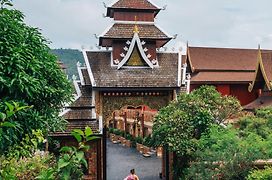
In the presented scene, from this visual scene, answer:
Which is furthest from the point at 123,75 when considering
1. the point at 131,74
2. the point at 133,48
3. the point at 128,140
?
the point at 128,140

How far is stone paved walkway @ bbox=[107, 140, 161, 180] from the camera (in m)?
17.4

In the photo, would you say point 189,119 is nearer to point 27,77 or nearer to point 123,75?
point 123,75

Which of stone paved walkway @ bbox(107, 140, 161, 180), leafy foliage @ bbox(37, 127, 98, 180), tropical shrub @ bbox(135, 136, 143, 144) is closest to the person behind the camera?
leafy foliage @ bbox(37, 127, 98, 180)

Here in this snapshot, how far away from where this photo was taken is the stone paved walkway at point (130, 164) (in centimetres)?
1741

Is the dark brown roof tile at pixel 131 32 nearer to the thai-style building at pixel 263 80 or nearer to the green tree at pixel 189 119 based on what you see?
the green tree at pixel 189 119

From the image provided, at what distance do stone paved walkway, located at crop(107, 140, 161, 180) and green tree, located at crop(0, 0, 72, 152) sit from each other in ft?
34.2

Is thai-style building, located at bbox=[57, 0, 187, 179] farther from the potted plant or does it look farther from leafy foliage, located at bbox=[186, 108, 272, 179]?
the potted plant

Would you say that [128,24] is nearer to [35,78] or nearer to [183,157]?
[183,157]

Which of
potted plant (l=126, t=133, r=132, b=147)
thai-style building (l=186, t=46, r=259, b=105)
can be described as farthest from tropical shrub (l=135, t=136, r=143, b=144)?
thai-style building (l=186, t=46, r=259, b=105)

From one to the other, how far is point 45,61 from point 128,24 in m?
8.88

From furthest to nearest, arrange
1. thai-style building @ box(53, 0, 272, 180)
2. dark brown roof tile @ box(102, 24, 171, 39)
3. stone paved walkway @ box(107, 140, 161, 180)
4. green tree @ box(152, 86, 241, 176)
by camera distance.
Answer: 1. stone paved walkway @ box(107, 140, 161, 180)
2. dark brown roof tile @ box(102, 24, 171, 39)
3. thai-style building @ box(53, 0, 272, 180)
4. green tree @ box(152, 86, 241, 176)

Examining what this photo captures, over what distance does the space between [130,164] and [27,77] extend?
52.4 ft

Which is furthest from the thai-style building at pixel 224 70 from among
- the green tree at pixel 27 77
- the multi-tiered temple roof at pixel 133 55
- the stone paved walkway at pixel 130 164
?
the green tree at pixel 27 77

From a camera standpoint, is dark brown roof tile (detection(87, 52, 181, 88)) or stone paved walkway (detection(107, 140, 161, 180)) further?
stone paved walkway (detection(107, 140, 161, 180))
